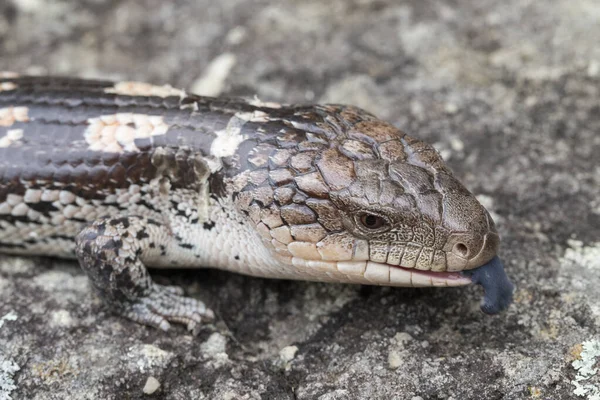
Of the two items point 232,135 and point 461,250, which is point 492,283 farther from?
point 232,135

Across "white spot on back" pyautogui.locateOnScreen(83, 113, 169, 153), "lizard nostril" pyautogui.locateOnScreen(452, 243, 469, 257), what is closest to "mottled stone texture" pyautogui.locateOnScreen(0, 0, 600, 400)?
"lizard nostril" pyautogui.locateOnScreen(452, 243, 469, 257)

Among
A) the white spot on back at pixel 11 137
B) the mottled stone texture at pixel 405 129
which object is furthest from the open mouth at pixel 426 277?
the white spot on back at pixel 11 137

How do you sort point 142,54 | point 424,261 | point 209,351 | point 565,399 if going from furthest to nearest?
point 142,54
point 209,351
point 424,261
point 565,399

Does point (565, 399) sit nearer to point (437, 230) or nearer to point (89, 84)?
point (437, 230)

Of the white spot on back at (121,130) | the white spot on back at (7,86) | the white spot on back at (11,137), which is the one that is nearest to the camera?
the white spot on back at (121,130)

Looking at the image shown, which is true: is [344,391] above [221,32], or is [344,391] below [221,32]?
below

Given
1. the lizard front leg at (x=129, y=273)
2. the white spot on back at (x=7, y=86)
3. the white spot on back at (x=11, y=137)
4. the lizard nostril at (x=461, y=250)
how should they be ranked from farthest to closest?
1. the white spot on back at (x=7, y=86)
2. the white spot on back at (x=11, y=137)
3. the lizard front leg at (x=129, y=273)
4. the lizard nostril at (x=461, y=250)

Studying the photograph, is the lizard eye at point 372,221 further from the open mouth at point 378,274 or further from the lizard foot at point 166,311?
the lizard foot at point 166,311

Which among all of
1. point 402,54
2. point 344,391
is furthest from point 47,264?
point 402,54
